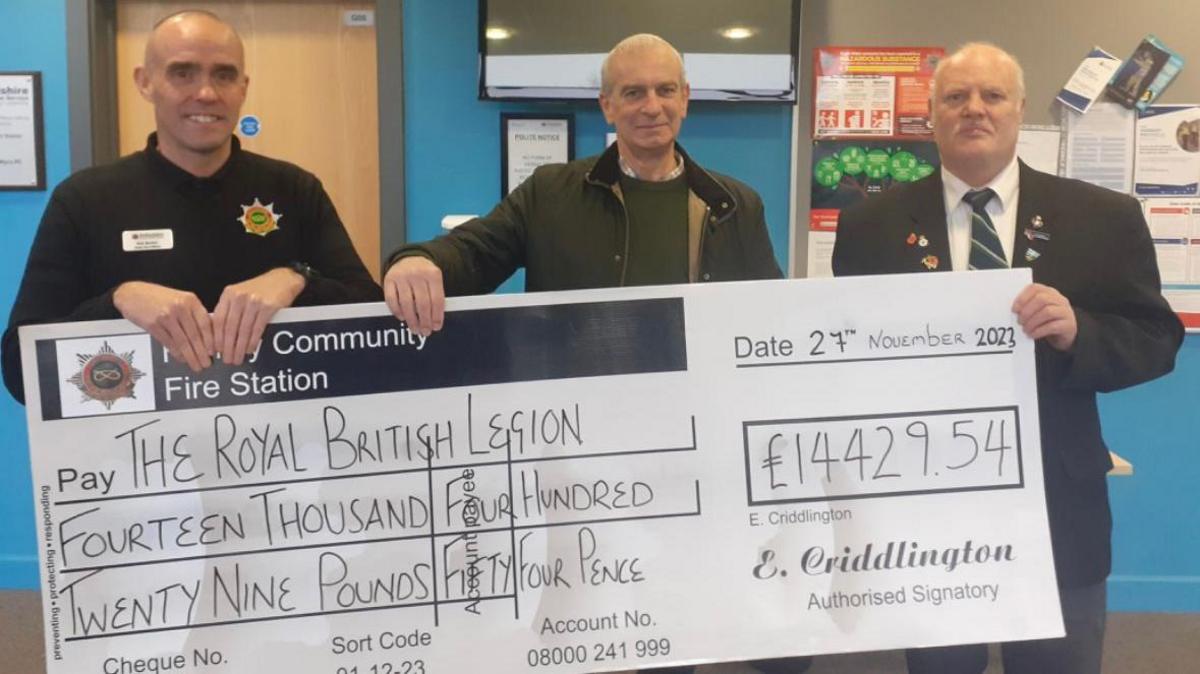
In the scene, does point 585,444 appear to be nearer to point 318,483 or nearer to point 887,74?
point 318,483

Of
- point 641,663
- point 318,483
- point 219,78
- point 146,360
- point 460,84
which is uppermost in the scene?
point 460,84

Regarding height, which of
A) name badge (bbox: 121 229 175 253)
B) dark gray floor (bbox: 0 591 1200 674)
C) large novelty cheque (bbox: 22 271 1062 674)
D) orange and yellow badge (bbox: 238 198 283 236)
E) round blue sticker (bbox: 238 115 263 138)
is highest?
round blue sticker (bbox: 238 115 263 138)

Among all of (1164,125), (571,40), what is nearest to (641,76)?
(571,40)

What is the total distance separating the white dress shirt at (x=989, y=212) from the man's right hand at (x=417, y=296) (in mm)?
994

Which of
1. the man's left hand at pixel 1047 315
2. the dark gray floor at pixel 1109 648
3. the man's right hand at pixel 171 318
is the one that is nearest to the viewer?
the man's right hand at pixel 171 318

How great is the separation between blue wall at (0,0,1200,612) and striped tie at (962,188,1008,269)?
60.0 inches

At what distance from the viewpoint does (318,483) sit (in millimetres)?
1408

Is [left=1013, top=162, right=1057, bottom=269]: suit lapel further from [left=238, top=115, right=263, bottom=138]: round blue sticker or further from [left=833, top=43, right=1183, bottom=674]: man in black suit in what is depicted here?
[left=238, top=115, right=263, bottom=138]: round blue sticker

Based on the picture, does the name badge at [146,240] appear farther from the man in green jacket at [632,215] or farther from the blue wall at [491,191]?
the blue wall at [491,191]

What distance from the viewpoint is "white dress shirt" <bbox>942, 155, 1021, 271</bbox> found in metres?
1.63

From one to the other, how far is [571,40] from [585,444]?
6.50ft

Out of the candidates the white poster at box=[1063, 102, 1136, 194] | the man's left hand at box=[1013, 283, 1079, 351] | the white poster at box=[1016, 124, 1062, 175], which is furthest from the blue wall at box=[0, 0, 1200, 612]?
the man's left hand at box=[1013, 283, 1079, 351]

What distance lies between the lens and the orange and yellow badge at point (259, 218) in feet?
5.34

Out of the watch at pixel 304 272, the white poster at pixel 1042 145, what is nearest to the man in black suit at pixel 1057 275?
the watch at pixel 304 272
